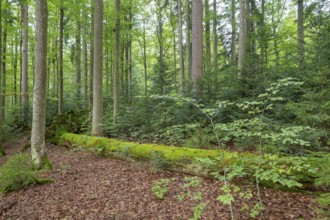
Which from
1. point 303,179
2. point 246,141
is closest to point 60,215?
point 303,179

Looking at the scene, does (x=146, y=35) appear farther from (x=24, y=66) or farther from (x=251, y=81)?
(x=251, y=81)

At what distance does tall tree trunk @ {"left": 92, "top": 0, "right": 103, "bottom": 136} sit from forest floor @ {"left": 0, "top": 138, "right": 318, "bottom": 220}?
9.03 feet

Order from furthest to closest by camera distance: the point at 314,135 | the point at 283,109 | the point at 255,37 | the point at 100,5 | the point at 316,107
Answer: the point at 255,37
the point at 100,5
the point at 283,109
the point at 316,107
the point at 314,135

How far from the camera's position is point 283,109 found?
20.3ft

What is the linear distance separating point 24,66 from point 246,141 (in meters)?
14.9

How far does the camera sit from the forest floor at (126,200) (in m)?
3.20

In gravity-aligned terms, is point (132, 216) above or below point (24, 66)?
below

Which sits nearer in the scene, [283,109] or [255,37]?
[283,109]

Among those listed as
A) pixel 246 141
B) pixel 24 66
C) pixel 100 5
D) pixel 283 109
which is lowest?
pixel 246 141

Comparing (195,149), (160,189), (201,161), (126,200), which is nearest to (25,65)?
(126,200)

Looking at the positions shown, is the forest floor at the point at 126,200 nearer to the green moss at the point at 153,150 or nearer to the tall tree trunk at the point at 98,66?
the green moss at the point at 153,150

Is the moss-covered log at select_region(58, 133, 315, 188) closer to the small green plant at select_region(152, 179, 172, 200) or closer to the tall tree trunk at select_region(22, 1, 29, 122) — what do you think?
the small green plant at select_region(152, 179, 172, 200)

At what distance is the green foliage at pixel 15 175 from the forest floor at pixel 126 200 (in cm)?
18

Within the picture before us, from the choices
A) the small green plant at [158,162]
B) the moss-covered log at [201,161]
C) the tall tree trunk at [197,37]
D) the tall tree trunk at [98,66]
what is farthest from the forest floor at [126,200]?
the tall tree trunk at [197,37]
